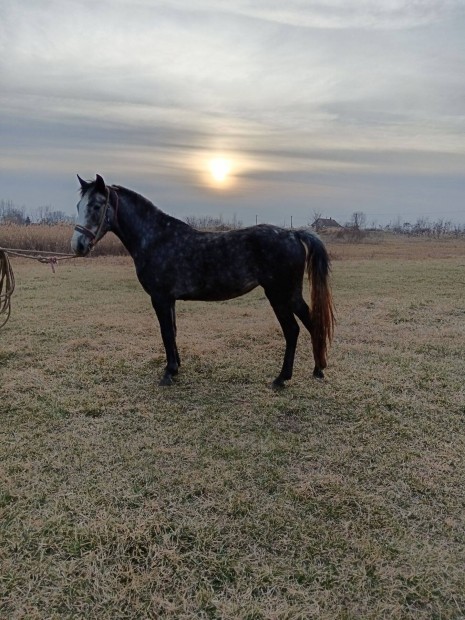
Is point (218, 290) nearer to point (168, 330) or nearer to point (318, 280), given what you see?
point (168, 330)

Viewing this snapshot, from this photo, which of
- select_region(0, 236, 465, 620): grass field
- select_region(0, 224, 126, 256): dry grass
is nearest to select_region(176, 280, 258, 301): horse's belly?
select_region(0, 236, 465, 620): grass field

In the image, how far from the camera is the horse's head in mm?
3633

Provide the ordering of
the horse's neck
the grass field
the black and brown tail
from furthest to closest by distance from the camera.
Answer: the horse's neck
the black and brown tail
the grass field

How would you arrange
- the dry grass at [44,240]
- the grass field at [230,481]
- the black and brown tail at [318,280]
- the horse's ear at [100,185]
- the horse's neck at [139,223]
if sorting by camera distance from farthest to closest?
the dry grass at [44,240] → the horse's neck at [139,223] → the black and brown tail at [318,280] → the horse's ear at [100,185] → the grass field at [230,481]

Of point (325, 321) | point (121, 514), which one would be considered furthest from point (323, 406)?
point (121, 514)

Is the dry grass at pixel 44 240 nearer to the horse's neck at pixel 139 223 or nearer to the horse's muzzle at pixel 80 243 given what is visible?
the horse's neck at pixel 139 223

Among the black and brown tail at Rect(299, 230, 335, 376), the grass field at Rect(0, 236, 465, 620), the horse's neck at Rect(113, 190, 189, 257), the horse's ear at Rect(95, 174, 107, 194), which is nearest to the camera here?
the grass field at Rect(0, 236, 465, 620)

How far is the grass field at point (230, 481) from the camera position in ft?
5.72

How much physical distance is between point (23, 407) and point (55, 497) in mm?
1341

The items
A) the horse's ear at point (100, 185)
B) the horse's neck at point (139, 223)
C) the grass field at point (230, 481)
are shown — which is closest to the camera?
the grass field at point (230, 481)

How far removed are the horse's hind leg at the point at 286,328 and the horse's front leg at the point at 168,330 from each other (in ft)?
3.22

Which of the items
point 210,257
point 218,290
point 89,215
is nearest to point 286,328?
point 218,290

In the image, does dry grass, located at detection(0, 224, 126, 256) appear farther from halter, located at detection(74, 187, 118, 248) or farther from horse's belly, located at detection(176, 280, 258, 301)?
horse's belly, located at detection(176, 280, 258, 301)

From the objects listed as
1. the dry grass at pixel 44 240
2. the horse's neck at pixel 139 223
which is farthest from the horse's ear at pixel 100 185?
the dry grass at pixel 44 240
